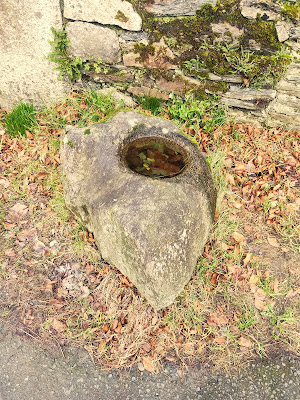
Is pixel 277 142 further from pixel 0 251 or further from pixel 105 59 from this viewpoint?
pixel 0 251

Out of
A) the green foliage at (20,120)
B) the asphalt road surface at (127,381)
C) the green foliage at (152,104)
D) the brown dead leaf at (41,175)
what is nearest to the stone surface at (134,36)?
the green foliage at (152,104)

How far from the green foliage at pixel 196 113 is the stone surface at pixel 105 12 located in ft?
2.86

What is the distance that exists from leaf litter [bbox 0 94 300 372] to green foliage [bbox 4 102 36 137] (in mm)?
313

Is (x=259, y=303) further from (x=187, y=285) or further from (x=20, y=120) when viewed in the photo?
(x=20, y=120)

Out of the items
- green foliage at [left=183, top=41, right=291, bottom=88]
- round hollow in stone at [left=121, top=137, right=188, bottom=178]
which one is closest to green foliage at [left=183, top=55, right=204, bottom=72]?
green foliage at [left=183, top=41, right=291, bottom=88]

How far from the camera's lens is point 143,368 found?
7.63 feet

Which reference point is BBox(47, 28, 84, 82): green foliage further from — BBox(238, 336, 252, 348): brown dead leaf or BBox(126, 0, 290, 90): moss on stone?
BBox(238, 336, 252, 348): brown dead leaf

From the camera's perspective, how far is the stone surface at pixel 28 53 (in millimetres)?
3045

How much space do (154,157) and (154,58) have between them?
4.18 feet

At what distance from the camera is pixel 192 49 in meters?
3.08

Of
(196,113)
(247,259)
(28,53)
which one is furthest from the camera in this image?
(196,113)

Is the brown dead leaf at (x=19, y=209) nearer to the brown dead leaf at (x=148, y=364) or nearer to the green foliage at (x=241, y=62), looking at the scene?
the brown dead leaf at (x=148, y=364)

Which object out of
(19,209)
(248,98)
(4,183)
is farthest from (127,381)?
(248,98)

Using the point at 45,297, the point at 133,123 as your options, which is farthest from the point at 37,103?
the point at 45,297
